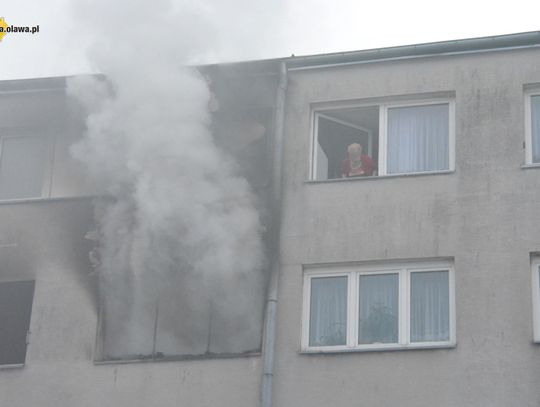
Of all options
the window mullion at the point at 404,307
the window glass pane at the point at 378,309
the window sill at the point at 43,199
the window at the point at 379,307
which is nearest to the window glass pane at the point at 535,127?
the window at the point at 379,307

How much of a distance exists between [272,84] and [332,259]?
314 cm

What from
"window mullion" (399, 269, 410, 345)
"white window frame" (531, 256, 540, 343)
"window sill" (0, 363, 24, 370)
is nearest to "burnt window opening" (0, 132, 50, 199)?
"window sill" (0, 363, 24, 370)

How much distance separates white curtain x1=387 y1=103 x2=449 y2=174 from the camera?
18281mm

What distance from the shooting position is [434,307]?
671 inches

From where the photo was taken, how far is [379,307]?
679 inches

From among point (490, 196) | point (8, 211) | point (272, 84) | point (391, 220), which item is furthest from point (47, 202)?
point (490, 196)

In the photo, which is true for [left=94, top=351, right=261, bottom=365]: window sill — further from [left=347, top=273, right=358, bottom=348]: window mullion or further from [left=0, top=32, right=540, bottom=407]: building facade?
[left=347, top=273, right=358, bottom=348]: window mullion

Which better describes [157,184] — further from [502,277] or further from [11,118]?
[502,277]

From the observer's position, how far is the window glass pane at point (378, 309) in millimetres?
17062

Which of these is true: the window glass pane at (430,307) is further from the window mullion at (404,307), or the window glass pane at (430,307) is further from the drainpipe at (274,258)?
the drainpipe at (274,258)

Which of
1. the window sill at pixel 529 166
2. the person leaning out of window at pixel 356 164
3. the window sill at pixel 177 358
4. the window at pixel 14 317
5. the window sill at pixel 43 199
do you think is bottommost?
the window sill at pixel 177 358

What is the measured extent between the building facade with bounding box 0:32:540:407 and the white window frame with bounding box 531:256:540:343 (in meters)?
0.03

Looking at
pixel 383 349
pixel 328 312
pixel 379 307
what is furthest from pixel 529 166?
pixel 328 312

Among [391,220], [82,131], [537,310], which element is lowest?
[537,310]
